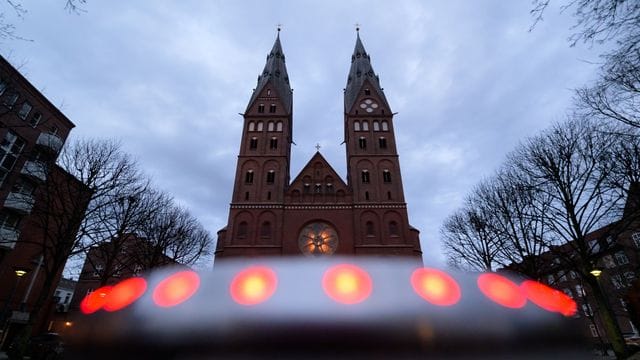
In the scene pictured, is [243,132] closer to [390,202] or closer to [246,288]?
[390,202]

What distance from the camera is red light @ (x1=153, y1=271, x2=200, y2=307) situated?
1.79m

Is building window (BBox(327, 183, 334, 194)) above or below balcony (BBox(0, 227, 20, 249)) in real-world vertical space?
above

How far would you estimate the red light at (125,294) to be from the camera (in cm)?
192

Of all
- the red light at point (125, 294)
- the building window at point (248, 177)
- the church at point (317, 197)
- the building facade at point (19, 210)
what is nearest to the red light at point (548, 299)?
the red light at point (125, 294)

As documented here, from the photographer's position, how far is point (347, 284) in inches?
72.4

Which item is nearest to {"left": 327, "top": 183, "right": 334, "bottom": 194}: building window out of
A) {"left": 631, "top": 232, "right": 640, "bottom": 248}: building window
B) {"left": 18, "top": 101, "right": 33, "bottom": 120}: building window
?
{"left": 18, "top": 101, "right": 33, "bottom": 120}: building window

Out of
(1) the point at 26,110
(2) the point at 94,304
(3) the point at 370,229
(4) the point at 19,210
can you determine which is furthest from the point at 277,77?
(2) the point at 94,304

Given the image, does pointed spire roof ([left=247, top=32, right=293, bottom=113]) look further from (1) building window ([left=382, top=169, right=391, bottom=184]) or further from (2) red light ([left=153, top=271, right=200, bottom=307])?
(2) red light ([left=153, top=271, right=200, bottom=307])

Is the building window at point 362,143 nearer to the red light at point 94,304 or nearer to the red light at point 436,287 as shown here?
the red light at point 436,287

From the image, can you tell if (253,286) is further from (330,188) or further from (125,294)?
(330,188)

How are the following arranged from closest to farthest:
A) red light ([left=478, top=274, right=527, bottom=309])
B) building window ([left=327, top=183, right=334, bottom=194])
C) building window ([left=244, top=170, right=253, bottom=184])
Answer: red light ([left=478, top=274, right=527, bottom=309]) → building window ([left=327, top=183, right=334, bottom=194]) → building window ([left=244, top=170, right=253, bottom=184])

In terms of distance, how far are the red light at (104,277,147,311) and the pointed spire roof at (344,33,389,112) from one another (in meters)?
35.8

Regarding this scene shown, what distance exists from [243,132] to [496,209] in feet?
86.6

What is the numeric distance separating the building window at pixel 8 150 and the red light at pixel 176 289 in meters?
25.2
